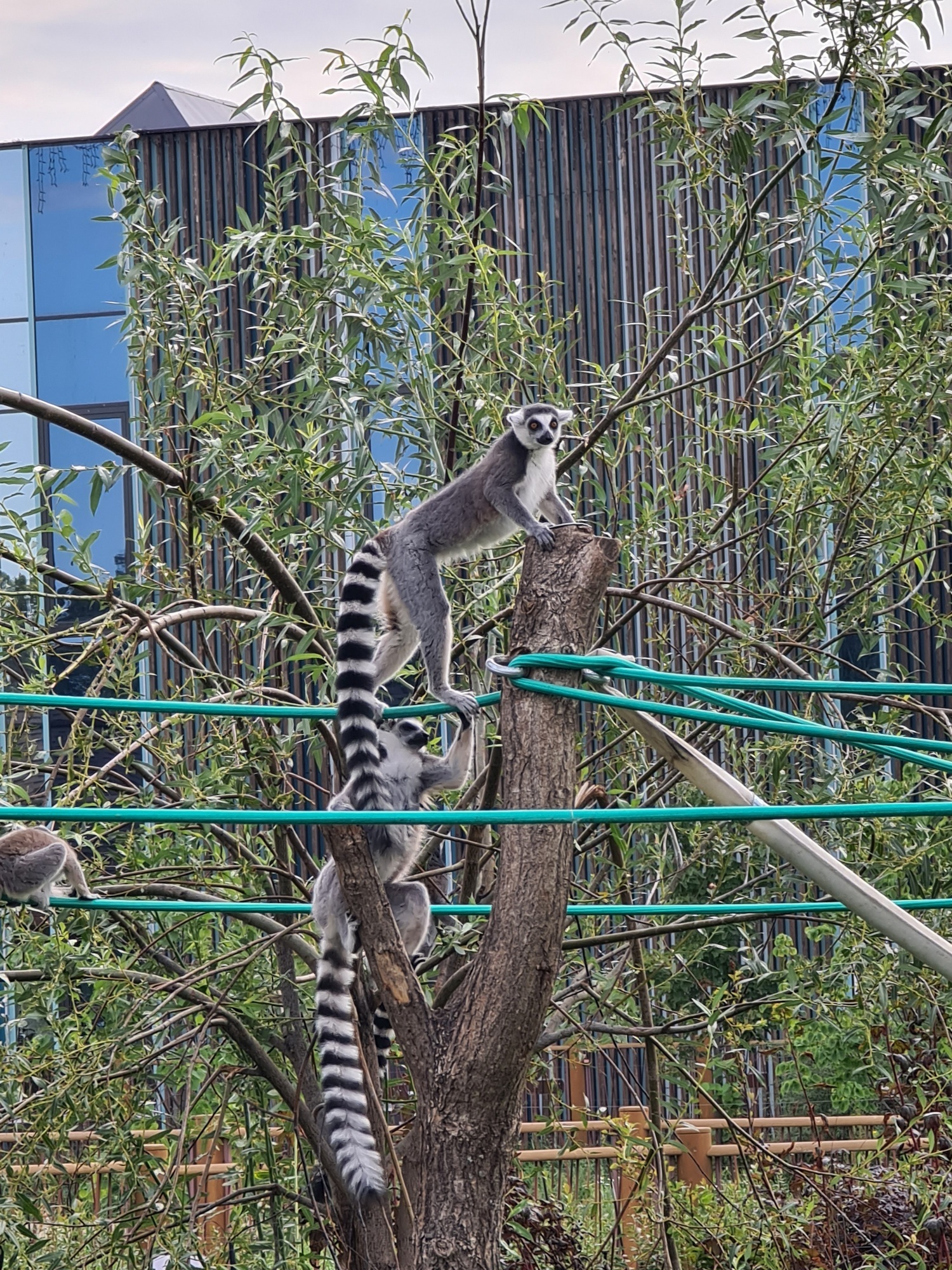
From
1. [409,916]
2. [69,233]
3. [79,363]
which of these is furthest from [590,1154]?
[69,233]

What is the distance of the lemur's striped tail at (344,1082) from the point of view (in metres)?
3.28

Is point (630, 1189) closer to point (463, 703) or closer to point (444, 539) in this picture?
point (463, 703)

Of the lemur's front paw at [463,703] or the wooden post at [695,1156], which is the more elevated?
the lemur's front paw at [463,703]

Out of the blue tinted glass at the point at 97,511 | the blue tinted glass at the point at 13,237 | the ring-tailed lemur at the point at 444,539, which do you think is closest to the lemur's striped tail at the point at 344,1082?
the ring-tailed lemur at the point at 444,539

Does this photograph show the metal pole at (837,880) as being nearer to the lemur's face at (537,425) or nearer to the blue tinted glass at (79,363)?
the lemur's face at (537,425)

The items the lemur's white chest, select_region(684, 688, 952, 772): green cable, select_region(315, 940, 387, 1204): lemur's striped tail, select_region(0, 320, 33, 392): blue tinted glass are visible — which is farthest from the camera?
select_region(0, 320, 33, 392): blue tinted glass

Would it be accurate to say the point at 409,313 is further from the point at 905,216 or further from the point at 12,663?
the point at 12,663

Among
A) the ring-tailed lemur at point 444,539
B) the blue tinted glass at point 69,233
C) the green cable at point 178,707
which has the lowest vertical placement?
the green cable at point 178,707

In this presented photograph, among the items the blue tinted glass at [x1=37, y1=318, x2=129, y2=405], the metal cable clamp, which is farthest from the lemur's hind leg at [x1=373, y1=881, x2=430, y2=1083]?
the blue tinted glass at [x1=37, y1=318, x2=129, y2=405]

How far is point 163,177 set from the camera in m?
10.1

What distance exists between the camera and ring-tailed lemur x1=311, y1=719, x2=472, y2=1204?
3.34m

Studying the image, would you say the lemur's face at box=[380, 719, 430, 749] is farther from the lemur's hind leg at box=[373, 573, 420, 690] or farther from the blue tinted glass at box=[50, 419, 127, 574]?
the blue tinted glass at box=[50, 419, 127, 574]

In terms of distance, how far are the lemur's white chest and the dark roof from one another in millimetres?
7938

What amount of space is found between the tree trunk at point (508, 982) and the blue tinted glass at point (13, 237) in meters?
9.45
